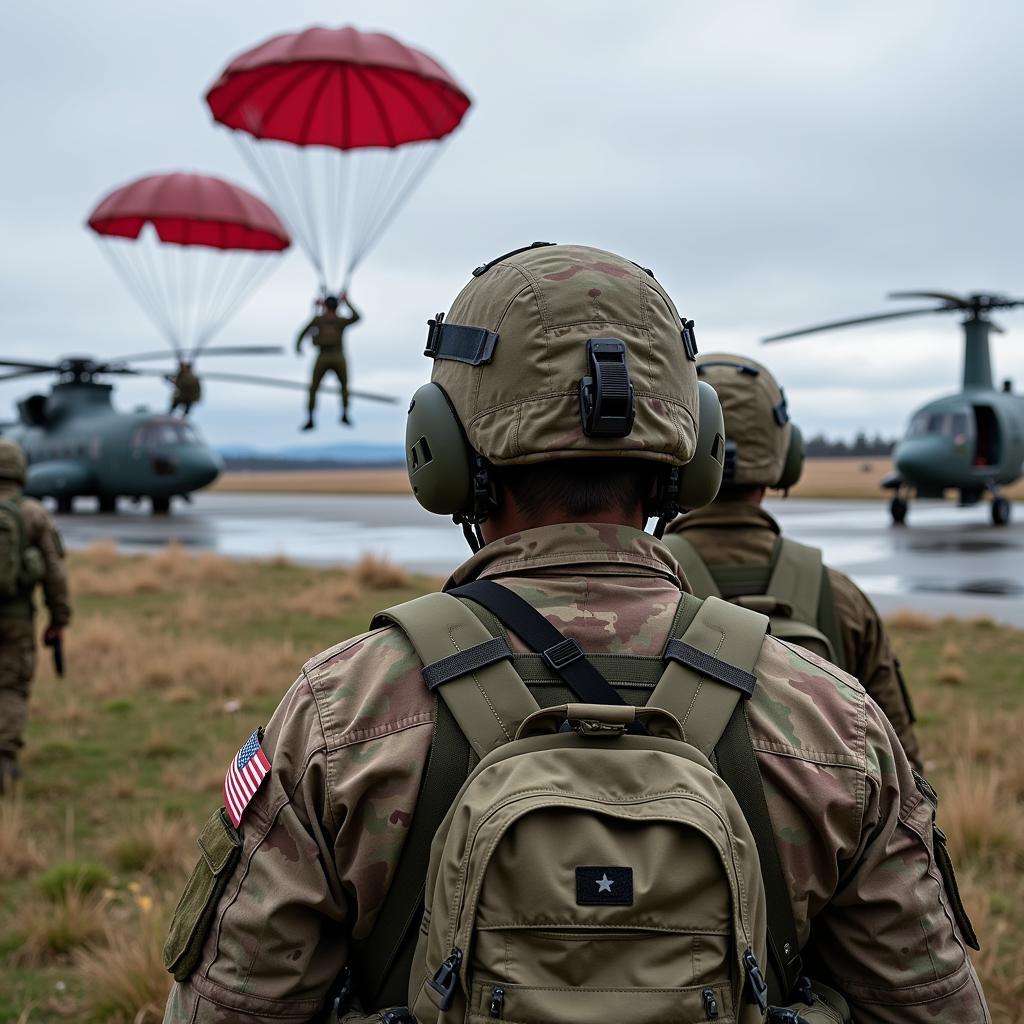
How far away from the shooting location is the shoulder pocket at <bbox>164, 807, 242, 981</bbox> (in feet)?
4.74

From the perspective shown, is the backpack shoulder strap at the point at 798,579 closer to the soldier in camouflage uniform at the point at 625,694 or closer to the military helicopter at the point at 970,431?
the soldier in camouflage uniform at the point at 625,694

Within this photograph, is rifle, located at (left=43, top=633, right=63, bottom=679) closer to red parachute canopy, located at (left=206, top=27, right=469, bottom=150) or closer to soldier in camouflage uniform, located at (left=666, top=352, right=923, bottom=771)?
soldier in camouflage uniform, located at (left=666, top=352, right=923, bottom=771)

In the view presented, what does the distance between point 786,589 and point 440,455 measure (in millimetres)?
1644

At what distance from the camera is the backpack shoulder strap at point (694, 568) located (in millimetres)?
3135

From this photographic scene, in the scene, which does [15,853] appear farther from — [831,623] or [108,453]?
[108,453]


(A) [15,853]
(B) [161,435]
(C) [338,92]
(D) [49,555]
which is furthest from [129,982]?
(B) [161,435]

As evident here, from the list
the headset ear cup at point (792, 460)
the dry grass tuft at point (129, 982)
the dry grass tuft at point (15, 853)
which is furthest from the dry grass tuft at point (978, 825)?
the dry grass tuft at point (15, 853)

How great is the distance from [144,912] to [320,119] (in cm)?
1305

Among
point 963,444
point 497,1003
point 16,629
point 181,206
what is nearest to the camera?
point 497,1003

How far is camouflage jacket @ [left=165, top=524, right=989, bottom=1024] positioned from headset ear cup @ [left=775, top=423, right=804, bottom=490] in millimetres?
2011

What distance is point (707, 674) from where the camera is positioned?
147 centimetres

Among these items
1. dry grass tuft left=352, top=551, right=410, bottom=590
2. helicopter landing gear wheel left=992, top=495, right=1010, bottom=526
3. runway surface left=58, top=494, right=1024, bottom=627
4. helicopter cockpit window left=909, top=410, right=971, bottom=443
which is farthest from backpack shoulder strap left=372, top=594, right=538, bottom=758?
helicopter landing gear wheel left=992, top=495, right=1010, bottom=526

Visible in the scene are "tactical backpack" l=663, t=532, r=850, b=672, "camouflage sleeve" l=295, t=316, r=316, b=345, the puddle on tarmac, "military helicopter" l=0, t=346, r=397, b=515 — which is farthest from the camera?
"military helicopter" l=0, t=346, r=397, b=515

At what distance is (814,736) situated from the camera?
4.93 ft
